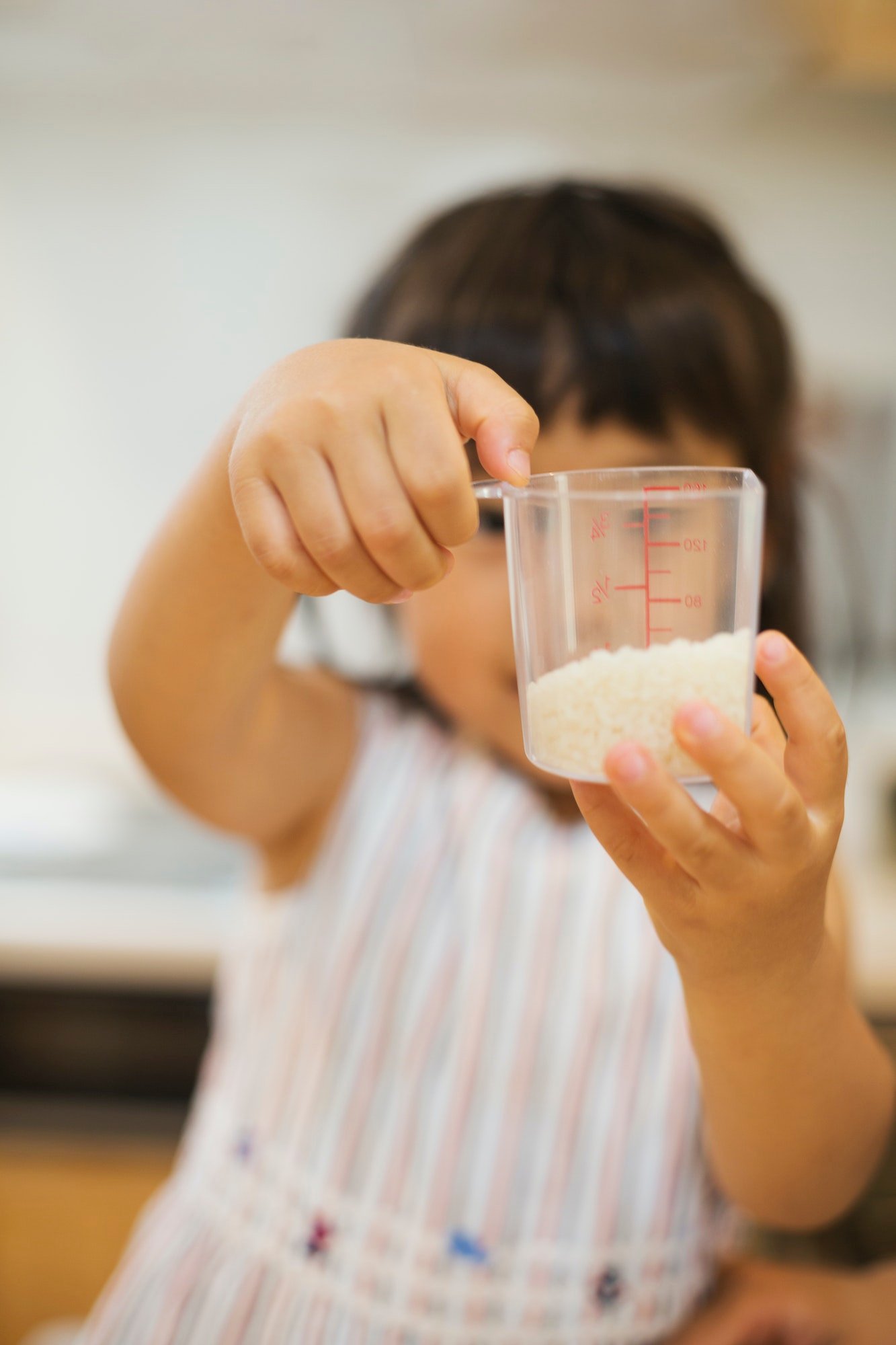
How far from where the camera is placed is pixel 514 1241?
22.1 inches

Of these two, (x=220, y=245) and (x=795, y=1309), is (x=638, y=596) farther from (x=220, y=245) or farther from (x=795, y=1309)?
(x=220, y=245)

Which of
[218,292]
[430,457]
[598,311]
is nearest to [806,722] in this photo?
[430,457]

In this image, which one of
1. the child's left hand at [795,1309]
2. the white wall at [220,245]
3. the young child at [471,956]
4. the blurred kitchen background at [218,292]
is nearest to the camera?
the young child at [471,956]

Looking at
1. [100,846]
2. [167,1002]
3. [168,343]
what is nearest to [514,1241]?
[167,1002]

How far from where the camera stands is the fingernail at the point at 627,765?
245mm

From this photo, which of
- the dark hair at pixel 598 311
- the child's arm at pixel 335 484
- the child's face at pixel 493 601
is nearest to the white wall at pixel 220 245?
the dark hair at pixel 598 311

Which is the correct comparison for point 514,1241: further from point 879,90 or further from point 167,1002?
point 879,90

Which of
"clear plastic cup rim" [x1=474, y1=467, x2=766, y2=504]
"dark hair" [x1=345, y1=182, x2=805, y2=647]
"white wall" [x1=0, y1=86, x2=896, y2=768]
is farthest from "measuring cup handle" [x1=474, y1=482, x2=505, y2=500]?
"white wall" [x1=0, y1=86, x2=896, y2=768]

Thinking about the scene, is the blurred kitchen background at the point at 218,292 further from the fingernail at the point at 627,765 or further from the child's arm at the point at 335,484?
the fingernail at the point at 627,765

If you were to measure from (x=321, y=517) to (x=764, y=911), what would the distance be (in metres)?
0.16

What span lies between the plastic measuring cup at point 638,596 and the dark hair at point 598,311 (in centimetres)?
25

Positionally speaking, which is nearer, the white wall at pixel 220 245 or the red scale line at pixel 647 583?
the red scale line at pixel 647 583

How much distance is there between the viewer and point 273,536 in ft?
0.89

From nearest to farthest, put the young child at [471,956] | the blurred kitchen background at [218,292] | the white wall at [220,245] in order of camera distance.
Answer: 1. the young child at [471,956]
2. the blurred kitchen background at [218,292]
3. the white wall at [220,245]
